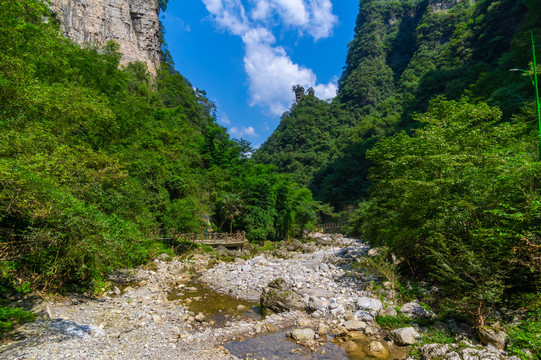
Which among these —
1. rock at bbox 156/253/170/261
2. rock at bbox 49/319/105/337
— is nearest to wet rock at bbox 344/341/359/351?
rock at bbox 49/319/105/337

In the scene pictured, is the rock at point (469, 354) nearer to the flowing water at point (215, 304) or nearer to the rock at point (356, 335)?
the rock at point (356, 335)

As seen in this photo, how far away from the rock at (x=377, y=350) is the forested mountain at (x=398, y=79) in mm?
18780

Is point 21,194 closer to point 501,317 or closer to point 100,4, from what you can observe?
point 501,317

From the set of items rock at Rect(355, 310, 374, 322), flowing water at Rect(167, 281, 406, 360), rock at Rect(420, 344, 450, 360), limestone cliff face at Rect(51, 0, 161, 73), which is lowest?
flowing water at Rect(167, 281, 406, 360)

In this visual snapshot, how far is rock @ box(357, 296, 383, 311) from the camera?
8.60 m

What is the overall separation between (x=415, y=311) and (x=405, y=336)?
1506 millimetres

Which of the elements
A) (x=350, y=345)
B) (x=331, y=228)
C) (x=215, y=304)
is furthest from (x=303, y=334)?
(x=331, y=228)

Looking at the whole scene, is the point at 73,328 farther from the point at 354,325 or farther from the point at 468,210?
the point at 468,210

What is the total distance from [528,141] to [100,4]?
43.3 metres

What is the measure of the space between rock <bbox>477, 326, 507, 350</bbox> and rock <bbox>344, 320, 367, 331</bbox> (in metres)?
2.81

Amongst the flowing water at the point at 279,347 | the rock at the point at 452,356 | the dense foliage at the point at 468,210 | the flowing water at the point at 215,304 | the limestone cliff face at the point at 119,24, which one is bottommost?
the flowing water at the point at 215,304

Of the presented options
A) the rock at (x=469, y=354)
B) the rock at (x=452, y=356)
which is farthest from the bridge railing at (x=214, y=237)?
the rock at (x=469, y=354)

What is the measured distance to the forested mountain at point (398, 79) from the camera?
25588mm

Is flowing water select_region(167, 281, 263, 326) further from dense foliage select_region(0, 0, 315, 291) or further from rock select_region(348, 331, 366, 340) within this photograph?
rock select_region(348, 331, 366, 340)
